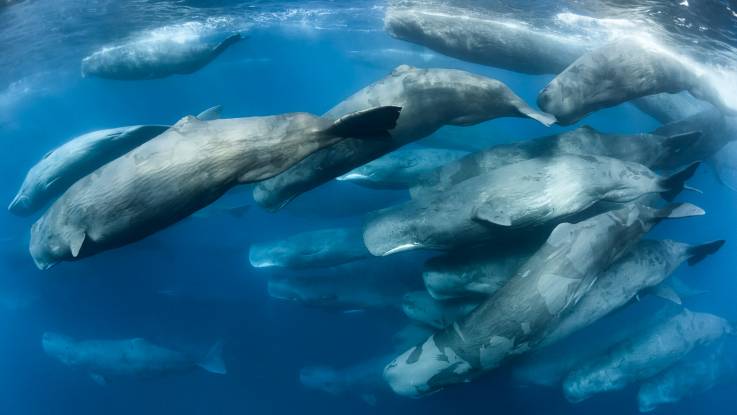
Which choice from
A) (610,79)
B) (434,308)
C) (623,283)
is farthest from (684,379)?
(610,79)

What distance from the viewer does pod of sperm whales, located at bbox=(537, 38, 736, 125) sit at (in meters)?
7.20

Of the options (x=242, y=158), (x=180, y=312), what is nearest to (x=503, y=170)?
(x=242, y=158)

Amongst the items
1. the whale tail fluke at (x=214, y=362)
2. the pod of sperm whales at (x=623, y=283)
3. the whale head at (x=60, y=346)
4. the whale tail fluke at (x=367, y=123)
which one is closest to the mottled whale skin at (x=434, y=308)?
the pod of sperm whales at (x=623, y=283)

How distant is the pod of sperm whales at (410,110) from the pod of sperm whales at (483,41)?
3.07m

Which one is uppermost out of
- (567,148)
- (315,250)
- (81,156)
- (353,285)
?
(567,148)

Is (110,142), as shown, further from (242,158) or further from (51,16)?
(51,16)

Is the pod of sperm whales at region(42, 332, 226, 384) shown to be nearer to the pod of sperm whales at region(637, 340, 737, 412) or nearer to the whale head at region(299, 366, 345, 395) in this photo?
the whale head at region(299, 366, 345, 395)

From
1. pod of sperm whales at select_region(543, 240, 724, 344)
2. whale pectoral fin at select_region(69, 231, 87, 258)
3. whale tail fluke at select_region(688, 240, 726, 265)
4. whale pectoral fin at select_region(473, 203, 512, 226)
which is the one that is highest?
whale pectoral fin at select_region(473, 203, 512, 226)

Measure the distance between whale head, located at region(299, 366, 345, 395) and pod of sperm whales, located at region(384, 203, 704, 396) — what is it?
4962 millimetres

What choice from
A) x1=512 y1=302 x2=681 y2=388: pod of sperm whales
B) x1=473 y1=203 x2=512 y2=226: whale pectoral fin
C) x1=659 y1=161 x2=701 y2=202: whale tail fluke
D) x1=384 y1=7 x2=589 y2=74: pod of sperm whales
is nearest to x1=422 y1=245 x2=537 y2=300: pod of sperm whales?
x1=473 y1=203 x2=512 y2=226: whale pectoral fin

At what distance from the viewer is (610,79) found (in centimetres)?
779

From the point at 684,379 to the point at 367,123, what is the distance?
434 inches

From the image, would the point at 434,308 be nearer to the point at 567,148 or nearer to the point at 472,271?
the point at 472,271

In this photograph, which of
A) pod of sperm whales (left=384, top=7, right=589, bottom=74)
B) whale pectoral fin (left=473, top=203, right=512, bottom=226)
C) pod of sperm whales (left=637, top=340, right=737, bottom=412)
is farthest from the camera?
pod of sperm whales (left=637, top=340, right=737, bottom=412)
